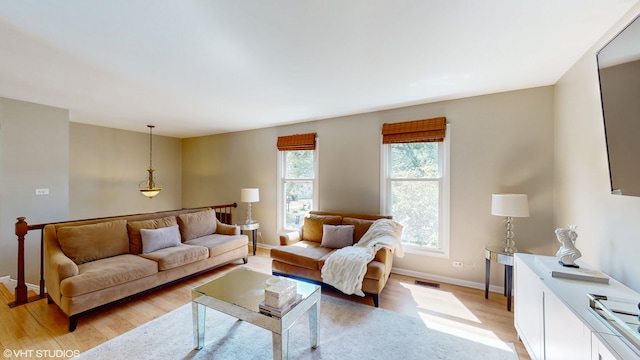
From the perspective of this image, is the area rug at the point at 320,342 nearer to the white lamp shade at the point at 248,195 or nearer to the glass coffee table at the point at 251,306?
the glass coffee table at the point at 251,306

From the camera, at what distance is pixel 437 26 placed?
175 cm

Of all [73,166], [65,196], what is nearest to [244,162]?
[65,196]

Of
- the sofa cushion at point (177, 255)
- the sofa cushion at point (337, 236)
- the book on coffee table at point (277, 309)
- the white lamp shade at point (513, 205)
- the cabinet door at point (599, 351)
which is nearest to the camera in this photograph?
the cabinet door at point (599, 351)

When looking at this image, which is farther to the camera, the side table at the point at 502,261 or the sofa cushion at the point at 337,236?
the sofa cushion at the point at 337,236

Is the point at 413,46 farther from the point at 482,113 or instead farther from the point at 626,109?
the point at 482,113

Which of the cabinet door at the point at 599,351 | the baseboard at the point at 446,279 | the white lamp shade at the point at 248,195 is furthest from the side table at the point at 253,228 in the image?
the cabinet door at the point at 599,351

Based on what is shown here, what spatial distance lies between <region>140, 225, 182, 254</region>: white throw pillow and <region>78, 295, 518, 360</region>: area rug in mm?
1051

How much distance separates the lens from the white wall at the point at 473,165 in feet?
9.30

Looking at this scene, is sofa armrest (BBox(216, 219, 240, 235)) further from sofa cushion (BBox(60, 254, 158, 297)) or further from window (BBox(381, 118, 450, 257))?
window (BBox(381, 118, 450, 257))

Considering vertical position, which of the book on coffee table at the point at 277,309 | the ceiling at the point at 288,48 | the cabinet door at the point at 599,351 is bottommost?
the book on coffee table at the point at 277,309

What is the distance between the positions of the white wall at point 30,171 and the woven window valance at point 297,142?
3371 millimetres

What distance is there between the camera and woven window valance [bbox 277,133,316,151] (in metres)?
4.39

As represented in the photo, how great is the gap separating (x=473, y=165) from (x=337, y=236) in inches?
80.1

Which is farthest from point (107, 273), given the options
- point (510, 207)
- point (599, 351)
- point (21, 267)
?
point (510, 207)
